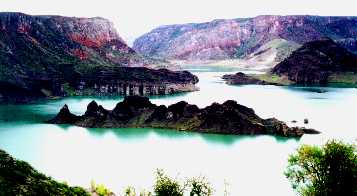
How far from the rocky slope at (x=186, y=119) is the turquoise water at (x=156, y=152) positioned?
4206 mm

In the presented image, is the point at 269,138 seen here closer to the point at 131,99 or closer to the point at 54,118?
the point at 131,99

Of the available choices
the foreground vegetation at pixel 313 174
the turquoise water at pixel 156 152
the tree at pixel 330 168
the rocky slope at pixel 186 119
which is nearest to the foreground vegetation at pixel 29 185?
the foreground vegetation at pixel 313 174

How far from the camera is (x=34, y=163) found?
301 ft

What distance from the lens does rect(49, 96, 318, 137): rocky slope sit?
12338cm

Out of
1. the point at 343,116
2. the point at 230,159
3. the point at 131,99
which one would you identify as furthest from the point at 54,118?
the point at 343,116

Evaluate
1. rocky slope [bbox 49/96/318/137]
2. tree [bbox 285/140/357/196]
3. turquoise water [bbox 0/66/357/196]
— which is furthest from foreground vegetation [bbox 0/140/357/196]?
rocky slope [bbox 49/96/318/137]

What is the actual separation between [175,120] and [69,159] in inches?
1627

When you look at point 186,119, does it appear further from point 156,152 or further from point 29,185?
point 29,185

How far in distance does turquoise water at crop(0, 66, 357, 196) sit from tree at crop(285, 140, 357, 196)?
62.7ft

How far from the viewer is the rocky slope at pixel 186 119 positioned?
12338 cm

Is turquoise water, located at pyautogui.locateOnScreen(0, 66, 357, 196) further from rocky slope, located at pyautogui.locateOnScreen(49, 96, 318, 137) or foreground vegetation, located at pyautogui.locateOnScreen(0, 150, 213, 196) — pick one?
foreground vegetation, located at pyautogui.locateOnScreen(0, 150, 213, 196)

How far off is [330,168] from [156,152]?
179 ft

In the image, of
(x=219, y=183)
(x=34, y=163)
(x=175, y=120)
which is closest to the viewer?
(x=219, y=183)

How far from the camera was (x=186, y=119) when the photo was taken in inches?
5241
